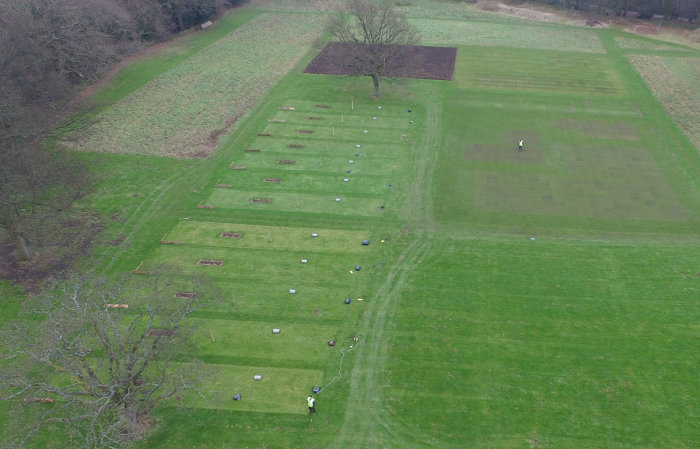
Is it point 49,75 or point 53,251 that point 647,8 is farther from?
point 53,251

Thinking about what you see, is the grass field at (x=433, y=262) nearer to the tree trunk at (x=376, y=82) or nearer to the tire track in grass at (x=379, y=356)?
the tire track in grass at (x=379, y=356)

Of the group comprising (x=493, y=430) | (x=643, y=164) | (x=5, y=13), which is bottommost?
(x=493, y=430)

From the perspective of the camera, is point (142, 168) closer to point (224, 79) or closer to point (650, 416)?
point (224, 79)

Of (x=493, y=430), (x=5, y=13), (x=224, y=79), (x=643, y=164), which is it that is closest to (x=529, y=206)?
(x=643, y=164)

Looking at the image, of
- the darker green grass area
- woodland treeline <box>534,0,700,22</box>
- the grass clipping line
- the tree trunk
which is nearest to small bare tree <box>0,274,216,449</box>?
the darker green grass area

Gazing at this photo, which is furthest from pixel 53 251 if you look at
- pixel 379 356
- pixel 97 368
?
pixel 379 356

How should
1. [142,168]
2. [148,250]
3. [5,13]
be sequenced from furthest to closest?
[5,13], [142,168], [148,250]
